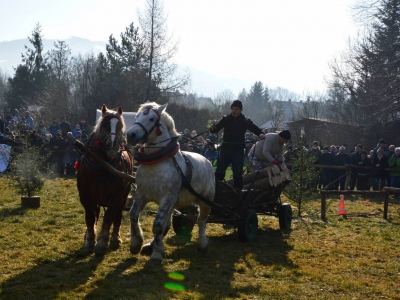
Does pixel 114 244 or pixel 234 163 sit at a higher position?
pixel 234 163

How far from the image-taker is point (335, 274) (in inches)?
289

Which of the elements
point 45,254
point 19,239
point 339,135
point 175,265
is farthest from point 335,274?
point 339,135

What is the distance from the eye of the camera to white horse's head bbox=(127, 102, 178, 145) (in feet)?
22.6

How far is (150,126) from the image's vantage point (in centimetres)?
721

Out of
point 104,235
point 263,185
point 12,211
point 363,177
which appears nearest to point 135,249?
point 104,235

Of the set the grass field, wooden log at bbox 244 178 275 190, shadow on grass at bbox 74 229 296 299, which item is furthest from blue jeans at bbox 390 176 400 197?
shadow on grass at bbox 74 229 296 299

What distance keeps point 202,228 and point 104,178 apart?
184 cm

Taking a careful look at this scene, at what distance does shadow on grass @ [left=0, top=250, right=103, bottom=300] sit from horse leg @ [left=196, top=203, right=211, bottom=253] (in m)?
1.58

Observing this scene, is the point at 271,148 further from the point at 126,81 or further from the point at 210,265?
the point at 126,81

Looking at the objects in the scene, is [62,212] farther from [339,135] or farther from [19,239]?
[339,135]

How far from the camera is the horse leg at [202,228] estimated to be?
329 inches

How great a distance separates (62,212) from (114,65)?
83.7ft

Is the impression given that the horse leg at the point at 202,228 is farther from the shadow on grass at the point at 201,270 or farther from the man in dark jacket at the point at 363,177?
the man in dark jacket at the point at 363,177

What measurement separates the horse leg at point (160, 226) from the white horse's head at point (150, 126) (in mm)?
902
